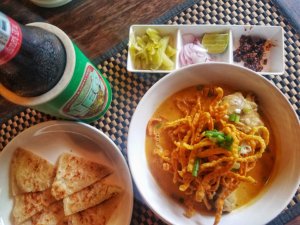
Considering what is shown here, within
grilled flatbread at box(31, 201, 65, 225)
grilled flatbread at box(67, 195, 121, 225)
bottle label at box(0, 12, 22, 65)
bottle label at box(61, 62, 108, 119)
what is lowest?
grilled flatbread at box(31, 201, 65, 225)

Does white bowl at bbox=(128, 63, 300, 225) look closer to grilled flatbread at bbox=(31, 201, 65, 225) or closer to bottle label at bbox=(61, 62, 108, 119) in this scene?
bottle label at bbox=(61, 62, 108, 119)

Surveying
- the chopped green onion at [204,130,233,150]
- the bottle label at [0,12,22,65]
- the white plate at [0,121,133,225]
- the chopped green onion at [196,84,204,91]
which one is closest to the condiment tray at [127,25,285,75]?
the chopped green onion at [196,84,204,91]

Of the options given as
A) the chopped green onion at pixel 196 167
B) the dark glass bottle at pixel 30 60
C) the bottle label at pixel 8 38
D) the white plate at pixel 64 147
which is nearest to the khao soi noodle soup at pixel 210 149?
the chopped green onion at pixel 196 167

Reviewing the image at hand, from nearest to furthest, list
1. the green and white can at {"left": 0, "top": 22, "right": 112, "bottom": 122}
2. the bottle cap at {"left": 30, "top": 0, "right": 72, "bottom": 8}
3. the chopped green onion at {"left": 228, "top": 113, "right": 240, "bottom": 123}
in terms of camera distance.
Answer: the green and white can at {"left": 0, "top": 22, "right": 112, "bottom": 122}, the chopped green onion at {"left": 228, "top": 113, "right": 240, "bottom": 123}, the bottle cap at {"left": 30, "top": 0, "right": 72, "bottom": 8}

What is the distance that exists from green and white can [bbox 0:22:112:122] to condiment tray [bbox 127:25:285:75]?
24 cm

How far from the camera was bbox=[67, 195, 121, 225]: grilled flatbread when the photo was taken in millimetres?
1508

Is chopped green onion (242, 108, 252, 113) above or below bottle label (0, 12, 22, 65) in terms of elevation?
below

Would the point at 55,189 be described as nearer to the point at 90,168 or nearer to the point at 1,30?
the point at 90,168

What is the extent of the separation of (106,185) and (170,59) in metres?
0.53

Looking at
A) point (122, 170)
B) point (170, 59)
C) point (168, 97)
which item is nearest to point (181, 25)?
point (170, 59)

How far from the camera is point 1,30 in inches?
41.3

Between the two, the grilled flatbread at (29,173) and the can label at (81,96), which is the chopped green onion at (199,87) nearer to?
the can label at (81,96)

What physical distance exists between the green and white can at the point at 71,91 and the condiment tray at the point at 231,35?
245 mm

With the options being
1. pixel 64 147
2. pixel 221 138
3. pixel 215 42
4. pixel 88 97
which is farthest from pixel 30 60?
pixel 215 42
